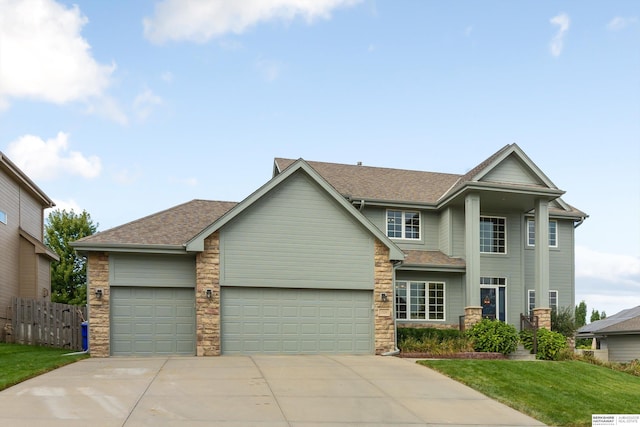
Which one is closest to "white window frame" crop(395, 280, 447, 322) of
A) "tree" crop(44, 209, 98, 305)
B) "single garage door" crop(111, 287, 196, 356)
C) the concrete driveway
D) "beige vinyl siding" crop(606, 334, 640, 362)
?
the concrete driveway

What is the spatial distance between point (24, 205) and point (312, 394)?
21193 mm

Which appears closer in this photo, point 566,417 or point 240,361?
point 566,417

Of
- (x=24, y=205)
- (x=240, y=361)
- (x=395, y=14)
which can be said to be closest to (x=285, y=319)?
(x=240, y=361)

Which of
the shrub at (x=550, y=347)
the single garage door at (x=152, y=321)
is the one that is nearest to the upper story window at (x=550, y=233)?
the shrub at (x=550, y=347)

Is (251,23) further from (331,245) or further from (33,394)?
(33,394)

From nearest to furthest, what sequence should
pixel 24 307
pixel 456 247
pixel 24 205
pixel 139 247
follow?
pixel 139 247, pixel 24 307, pixel 456 247, pixel 24 205

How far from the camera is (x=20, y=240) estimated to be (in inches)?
1128

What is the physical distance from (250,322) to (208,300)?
146cm

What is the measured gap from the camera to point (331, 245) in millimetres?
20453

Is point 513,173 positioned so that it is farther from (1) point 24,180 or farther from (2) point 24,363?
(1) point 24,180

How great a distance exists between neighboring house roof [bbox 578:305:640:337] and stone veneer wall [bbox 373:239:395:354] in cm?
1257

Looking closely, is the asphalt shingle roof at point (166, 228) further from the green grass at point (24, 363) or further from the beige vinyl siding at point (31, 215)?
the beige vinyl siding at point (31, 215)

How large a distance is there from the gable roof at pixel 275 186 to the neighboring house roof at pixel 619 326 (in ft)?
41.5

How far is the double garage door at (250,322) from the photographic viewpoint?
1931cm
